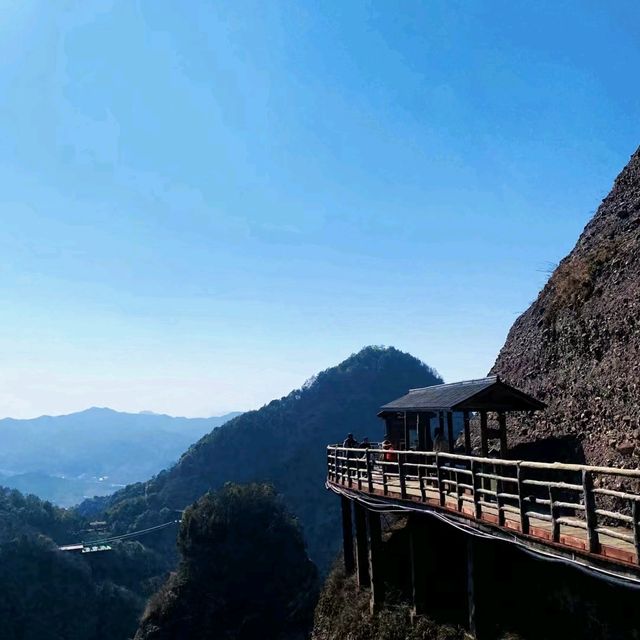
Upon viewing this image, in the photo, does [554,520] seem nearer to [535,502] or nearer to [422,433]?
[535,502]

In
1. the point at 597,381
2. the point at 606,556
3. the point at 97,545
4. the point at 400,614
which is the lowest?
the point at 97,545

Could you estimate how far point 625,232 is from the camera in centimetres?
2350

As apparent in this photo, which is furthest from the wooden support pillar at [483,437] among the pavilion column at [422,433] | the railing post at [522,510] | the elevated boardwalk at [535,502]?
the railing post at [522,510]

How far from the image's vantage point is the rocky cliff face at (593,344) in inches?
670

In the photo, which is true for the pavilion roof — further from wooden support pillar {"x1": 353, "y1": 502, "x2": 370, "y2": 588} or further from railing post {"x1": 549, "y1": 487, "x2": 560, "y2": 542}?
railing post {"x1": 549, "y1": 487, "x2": 560, "y2": 542}

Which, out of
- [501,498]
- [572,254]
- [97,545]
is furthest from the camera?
[97,545]

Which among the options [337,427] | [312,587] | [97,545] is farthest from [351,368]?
[312,587]

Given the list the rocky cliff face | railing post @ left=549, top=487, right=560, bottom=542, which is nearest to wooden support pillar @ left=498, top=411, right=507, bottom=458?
the rocky cliff face

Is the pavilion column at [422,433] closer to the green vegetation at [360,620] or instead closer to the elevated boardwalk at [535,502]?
the elevated boardwalk at [535,502]

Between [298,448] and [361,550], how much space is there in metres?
129

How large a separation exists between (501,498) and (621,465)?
5536 mm

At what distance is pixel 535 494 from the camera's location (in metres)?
19.3

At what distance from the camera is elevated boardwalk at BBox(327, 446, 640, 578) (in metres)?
8.89

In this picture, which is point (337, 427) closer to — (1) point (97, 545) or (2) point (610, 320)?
(1) point (97, 545)
